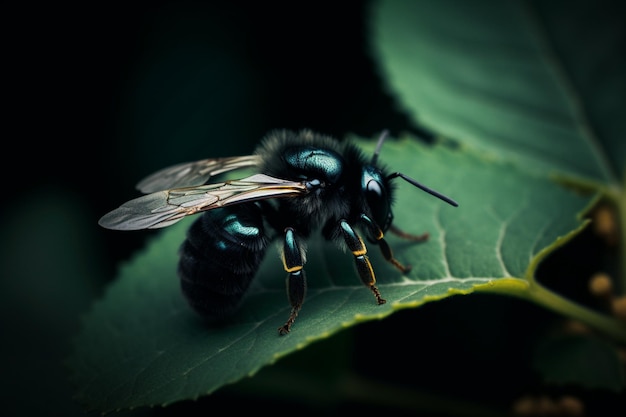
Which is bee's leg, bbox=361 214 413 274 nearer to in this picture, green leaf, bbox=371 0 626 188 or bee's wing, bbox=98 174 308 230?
bee's wing, bbox=98 174 308 230

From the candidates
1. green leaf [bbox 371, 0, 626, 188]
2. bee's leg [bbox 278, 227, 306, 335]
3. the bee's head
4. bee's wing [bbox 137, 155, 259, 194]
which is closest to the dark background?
green leaf [bbox 371, 0, 626, 188]

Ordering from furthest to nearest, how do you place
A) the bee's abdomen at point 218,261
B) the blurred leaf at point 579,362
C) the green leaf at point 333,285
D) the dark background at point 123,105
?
the dark background at point 123,105 → the bee's abdomen at point 218,261 → the blurred leaf at point 579,362 → the green leaf at point 333,285

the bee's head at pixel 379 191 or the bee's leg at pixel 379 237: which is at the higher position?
the bee's head at pixel 379 191

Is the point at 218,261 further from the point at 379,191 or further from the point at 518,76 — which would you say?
the point at 518,76

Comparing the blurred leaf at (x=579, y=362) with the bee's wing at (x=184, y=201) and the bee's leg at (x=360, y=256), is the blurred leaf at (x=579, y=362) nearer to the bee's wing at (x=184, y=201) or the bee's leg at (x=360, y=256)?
the bee's leg at (x=360, y=256)

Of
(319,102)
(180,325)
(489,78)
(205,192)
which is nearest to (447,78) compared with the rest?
(489,78)

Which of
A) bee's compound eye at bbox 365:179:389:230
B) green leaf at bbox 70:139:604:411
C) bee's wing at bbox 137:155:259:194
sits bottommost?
green leaf at bbox 70:139:604:411

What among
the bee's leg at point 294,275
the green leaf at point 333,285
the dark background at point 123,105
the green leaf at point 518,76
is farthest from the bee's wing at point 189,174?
the dark background at point 123,105

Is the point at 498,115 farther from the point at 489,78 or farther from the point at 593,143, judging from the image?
the point at 593,143
